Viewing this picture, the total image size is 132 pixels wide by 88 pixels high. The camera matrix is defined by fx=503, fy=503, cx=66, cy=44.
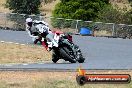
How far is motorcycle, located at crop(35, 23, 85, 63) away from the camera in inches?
897

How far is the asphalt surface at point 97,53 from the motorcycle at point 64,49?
330 mm

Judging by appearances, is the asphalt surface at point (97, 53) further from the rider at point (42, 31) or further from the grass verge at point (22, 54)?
the grass verge at point (22, 54)

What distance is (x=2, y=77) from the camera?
1675cm

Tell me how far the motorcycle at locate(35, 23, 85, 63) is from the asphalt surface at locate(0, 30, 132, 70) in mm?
330

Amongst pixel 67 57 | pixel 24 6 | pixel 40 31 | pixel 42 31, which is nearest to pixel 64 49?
pixel 67 57

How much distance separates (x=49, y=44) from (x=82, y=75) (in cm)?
1190

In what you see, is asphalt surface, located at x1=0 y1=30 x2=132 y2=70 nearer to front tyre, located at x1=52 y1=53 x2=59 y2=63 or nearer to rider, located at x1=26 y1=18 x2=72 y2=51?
front tyre, located at x1=52 y1=53 x2=59 y2=63

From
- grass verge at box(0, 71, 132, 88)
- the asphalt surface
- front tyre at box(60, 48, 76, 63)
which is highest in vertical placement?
grass verge at box(0, 71, 132, 88)

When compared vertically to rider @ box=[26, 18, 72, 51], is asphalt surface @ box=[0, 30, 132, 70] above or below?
below

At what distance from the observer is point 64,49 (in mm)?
22906

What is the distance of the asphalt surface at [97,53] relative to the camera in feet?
69.6

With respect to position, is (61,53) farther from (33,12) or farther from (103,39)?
(33,12)

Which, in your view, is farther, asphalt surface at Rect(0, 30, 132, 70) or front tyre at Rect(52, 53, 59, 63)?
front tyre at Rect(52, 53, 59, 63)

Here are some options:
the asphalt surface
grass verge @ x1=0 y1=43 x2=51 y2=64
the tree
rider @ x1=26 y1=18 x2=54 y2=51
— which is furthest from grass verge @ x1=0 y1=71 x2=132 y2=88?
the tree
